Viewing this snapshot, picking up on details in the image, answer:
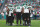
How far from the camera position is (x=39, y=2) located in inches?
942

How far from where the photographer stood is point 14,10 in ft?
44.6

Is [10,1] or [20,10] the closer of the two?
[20,10]

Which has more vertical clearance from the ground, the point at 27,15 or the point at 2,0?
the point at 2,0

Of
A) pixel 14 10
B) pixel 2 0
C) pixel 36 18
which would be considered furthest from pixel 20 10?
pixel 2 0

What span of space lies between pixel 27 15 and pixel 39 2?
10809 mm

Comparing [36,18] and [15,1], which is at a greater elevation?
[15,1]

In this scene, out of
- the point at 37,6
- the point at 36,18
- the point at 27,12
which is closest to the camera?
A: the point at 27,12

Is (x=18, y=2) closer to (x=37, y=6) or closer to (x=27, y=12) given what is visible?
(x=37, y=6)

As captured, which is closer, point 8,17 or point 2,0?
point 8,17

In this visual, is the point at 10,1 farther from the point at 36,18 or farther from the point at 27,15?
the point at 27,15

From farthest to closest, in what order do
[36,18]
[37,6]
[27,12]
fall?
[37,6] → [36,18] → [27,12]

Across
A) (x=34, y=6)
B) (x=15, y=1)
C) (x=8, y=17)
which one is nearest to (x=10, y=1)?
(x=15, y=1)

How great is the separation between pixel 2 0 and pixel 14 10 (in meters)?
10.3

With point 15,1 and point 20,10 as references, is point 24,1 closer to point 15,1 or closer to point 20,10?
point 15,1
